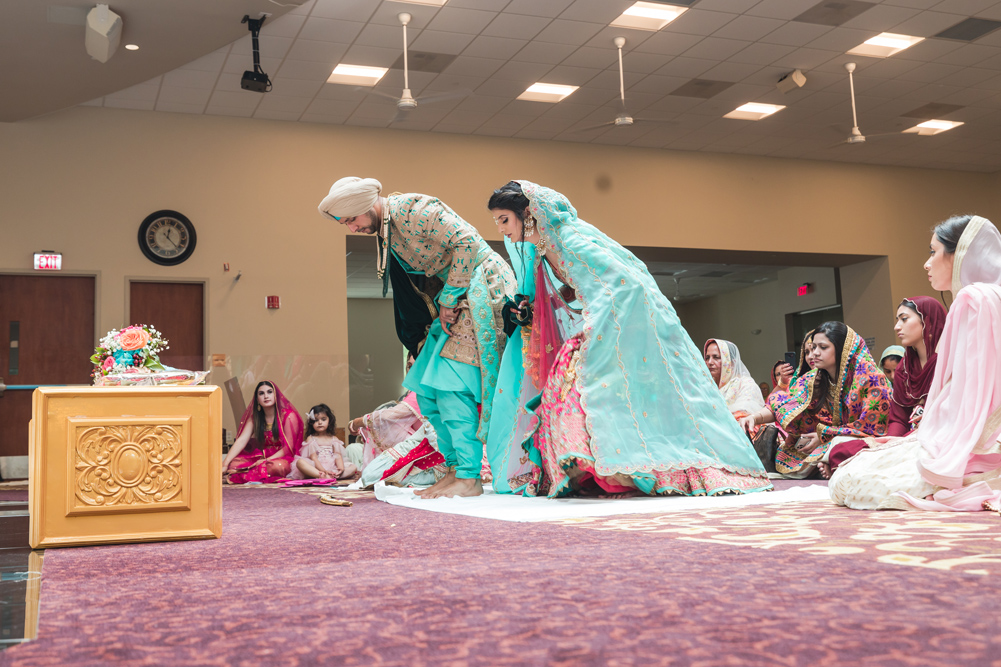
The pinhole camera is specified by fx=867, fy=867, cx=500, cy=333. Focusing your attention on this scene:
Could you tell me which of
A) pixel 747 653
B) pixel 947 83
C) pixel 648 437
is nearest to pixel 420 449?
pixel 648 437

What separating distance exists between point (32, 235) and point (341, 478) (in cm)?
383

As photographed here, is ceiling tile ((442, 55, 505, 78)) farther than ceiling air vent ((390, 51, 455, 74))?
Yes

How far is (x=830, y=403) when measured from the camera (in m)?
5.07

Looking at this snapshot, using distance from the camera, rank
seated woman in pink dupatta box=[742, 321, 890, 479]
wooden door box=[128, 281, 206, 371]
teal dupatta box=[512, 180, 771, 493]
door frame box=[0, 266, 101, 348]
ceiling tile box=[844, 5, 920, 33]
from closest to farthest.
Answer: teal dupatta box=[512, 180, 771, 493] → seated woman in pink dupatta box=[742, 321, 890, 479] → ceiling tile box=[844, 5, 920, 33] → door frame box=[0, 266, 101, 348] → wooden door box=[128, 281, 206, 371]

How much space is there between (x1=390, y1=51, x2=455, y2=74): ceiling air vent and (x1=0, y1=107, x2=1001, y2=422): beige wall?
1.39 m

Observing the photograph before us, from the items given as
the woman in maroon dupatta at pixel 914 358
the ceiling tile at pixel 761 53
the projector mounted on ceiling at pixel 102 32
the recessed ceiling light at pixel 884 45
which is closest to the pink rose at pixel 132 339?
the woman in maroon dupatta at pixel 914 358

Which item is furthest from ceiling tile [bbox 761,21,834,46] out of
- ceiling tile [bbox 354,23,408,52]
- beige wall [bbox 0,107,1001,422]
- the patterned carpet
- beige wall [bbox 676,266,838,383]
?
the patterned carpet

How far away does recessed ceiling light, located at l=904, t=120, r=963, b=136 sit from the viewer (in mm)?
9820

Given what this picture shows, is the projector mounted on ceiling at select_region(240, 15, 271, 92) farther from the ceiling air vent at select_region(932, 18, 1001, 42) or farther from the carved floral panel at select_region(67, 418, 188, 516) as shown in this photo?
the ceiling air vent at select_region(932, 18, 1001, 42)

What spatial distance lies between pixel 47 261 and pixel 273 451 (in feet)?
9.79

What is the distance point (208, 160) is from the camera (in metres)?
8.55

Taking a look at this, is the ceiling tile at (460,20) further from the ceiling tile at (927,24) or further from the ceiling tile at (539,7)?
the ceiling tile at (927,24)

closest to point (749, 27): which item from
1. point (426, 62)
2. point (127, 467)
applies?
point (426, 62)

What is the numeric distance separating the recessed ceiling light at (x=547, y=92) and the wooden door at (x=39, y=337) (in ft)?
14.9
